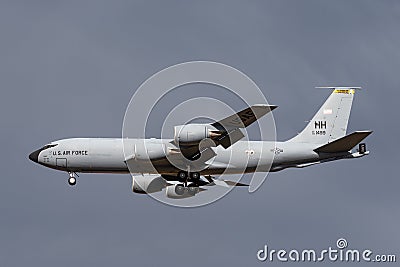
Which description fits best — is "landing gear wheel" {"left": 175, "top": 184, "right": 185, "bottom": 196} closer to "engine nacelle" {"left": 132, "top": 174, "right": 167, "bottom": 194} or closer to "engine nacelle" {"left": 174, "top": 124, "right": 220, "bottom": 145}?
"engine nacelle" {"left": 132, "top": 174, "right": 167, "bottom": 194}

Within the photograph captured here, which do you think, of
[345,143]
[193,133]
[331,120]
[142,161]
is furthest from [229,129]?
[331,120]

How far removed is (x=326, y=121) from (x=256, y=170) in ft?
23.0

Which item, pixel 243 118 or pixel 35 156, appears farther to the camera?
pixel 35 156

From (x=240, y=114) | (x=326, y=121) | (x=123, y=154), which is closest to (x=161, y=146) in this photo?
(x=123, y=154)

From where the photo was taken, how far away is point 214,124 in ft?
229

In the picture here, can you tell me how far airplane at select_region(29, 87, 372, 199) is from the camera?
243 feet

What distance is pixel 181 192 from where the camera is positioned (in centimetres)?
7675

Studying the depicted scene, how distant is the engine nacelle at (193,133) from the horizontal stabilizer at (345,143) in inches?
396

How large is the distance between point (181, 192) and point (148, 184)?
155 inches

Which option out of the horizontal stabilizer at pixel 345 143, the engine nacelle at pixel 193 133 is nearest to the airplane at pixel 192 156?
the horizontal stabilizer at pixel 345 143

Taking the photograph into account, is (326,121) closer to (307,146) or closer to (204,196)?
(307,146)

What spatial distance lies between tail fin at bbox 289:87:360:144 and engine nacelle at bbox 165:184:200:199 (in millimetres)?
8526

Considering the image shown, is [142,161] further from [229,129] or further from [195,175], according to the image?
[229,129]

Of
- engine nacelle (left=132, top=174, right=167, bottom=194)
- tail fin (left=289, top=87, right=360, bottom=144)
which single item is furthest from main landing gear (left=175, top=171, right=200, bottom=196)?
tail fin (left=289, top=87, right=360, bottom=144)
